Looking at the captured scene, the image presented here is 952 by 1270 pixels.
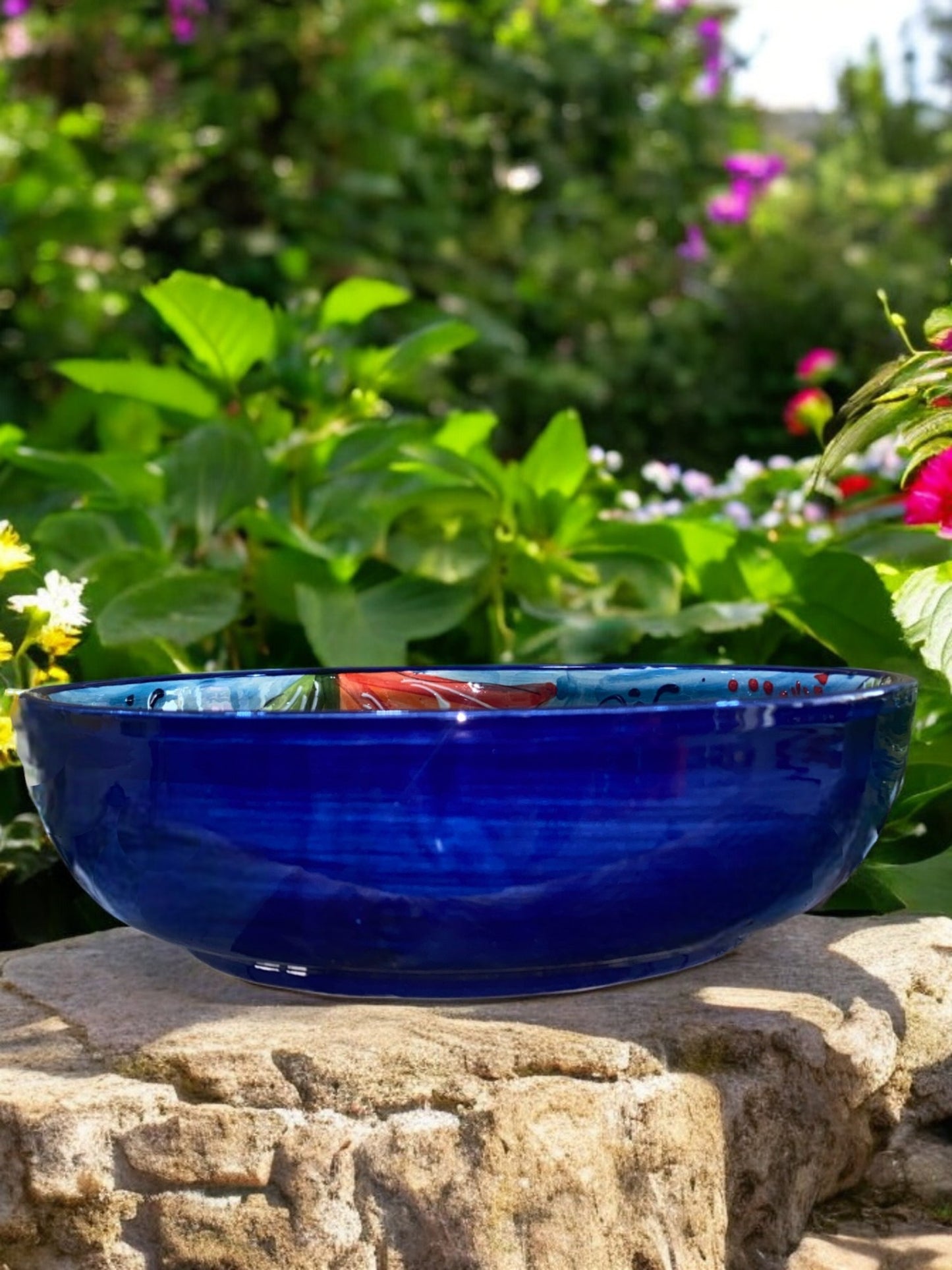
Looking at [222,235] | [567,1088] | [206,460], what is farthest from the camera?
[222,235]

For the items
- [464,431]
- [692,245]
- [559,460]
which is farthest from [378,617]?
[692,245]

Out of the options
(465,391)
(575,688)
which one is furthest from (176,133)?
(575,688)

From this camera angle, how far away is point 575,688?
118cm

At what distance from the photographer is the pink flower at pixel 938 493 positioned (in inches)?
43.9

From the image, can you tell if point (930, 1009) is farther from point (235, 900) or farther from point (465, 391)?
point (465, 391)

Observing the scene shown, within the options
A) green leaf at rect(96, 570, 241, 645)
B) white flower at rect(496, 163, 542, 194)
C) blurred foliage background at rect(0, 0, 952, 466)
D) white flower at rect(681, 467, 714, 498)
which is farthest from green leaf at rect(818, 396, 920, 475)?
white flower at rect(496, 163, 542, 194)

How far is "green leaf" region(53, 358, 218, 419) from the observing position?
1680mm

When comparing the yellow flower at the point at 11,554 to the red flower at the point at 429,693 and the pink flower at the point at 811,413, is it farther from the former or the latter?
the pink flower at the point at 811,413

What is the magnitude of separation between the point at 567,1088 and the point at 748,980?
0.21 meters

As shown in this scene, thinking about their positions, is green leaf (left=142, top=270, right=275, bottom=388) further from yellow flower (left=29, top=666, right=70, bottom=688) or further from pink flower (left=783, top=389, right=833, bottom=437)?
pink flower (left=783, top=389, right=833, bottom=437)

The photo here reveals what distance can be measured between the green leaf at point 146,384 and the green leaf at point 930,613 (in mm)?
906

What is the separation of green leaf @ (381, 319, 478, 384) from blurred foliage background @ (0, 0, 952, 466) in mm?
1641

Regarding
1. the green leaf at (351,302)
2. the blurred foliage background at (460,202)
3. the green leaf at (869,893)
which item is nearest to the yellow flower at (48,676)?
the green leaf at (869,893)

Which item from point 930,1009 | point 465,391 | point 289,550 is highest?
point 465,391
